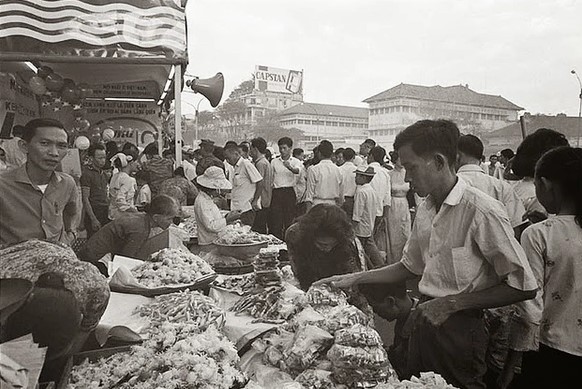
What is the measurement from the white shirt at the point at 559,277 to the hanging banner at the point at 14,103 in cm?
436

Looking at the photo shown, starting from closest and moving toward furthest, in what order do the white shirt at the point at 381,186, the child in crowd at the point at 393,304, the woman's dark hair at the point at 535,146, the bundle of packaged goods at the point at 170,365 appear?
1. the bundle of packaged goods at the point at 170,365
2. the child in crowd at the point at 393,304
3. the woman's dark hair at the point at 535,146
4. the white shirt at the point at 381,186

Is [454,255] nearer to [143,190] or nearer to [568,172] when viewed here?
[568,172]

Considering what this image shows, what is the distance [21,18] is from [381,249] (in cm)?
448

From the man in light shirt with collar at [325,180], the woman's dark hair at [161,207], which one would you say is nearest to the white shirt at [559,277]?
the woman's dark hair at [161,207]

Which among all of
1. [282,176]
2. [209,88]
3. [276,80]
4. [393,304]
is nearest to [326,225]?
[393,304]

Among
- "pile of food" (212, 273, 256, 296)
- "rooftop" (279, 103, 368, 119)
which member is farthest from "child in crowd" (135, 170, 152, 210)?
"rooftop" (279, 103, 368, 119)

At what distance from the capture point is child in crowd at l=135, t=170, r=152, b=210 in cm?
587

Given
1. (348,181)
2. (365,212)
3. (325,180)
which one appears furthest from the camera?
(348,181)

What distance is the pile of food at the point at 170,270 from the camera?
7.73ft

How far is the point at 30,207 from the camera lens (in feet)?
6.86

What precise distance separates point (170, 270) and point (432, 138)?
4.61ft

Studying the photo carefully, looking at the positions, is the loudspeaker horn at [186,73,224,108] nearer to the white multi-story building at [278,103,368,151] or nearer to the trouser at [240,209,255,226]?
the trouser at [240,209,255,226]

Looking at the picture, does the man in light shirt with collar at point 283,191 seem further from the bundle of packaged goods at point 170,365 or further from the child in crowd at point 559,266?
the bundle of packaged goods at point 170,365

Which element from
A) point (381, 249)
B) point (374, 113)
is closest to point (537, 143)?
point (381, 249)
